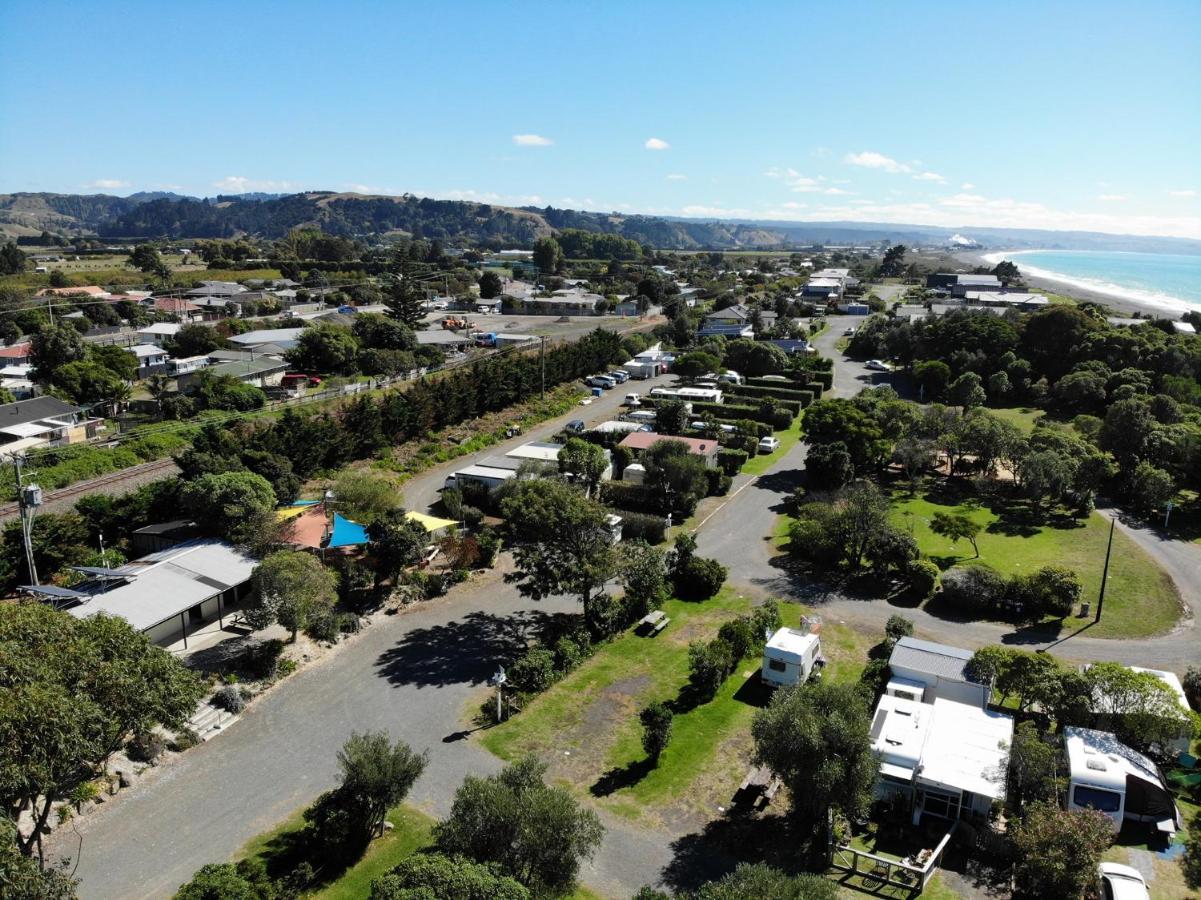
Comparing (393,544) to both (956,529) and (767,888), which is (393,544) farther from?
(956,529)

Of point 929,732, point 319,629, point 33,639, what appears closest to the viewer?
point 33,639

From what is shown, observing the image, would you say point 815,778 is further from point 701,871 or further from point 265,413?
point 265,413

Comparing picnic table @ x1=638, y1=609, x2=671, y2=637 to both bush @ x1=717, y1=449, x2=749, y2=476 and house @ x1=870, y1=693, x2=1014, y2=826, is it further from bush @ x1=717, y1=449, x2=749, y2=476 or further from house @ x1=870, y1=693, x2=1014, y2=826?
bush @ x1=717, y1=449, x2=749, y2=476

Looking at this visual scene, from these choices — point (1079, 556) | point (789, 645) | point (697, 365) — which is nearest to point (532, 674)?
point (789, 645)

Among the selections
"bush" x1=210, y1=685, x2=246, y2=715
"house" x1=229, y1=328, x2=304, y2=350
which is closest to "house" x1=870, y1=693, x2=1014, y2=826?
"bush" x1=210, y1=685, x2=246, y2=715

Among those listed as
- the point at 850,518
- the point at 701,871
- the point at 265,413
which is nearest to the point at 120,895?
the point at 701,871

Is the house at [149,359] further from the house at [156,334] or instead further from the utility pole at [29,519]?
the utility pole at [29,519]
